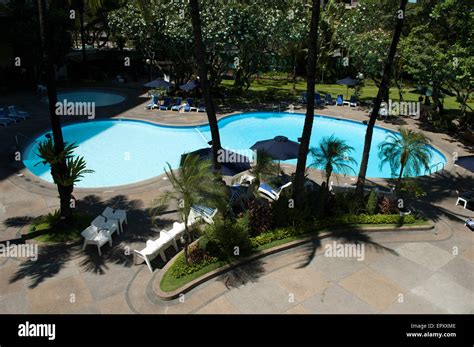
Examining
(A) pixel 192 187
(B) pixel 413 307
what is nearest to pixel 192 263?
(A) pixel 192 187

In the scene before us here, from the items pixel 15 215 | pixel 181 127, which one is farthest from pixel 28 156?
pixel 181 127

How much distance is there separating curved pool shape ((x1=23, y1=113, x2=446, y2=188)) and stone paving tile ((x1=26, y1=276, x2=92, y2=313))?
8.92 metres

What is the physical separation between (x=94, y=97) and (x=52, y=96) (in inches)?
1051

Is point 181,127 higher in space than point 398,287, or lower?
higher

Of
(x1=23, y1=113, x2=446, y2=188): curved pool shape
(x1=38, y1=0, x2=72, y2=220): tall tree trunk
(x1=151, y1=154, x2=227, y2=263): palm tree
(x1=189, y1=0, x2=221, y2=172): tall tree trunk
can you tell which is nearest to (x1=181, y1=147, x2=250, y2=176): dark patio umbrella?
(x1=189, y1=0, x2=221, y2=172): tall tree trunk

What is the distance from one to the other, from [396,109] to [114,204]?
2590 cm

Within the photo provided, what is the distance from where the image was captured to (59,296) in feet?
34.4

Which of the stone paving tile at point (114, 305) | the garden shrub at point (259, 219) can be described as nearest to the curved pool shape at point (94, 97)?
the garden shrub at point (259, 219)

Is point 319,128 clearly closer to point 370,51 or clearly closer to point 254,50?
point 370,51

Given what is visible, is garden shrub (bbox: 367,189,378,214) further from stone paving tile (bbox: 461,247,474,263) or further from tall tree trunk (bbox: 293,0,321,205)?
stone paving tile (bbox: 461,247,474,263)

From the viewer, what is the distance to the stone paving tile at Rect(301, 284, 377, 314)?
1033 cm

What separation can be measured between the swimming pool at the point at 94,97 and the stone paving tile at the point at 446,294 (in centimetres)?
3126

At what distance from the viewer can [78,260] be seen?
12.2 m
